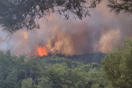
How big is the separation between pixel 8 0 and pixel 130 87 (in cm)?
1303

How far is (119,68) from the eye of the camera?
49.8 ft

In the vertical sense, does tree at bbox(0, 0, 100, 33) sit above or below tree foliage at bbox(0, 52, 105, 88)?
above

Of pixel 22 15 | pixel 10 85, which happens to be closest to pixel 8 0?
→ pixel 22 15

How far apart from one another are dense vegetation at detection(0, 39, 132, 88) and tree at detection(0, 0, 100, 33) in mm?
11510

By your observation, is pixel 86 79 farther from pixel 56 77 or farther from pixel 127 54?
pixel 127 54

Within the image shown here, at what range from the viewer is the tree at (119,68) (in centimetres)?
1440

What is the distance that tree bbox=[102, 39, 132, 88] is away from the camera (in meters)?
14.4

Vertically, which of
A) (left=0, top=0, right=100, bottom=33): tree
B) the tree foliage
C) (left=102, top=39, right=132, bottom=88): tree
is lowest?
the tree foliage

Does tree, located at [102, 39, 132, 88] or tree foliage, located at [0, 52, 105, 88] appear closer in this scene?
tree, located at [102, 39, 132, 88]

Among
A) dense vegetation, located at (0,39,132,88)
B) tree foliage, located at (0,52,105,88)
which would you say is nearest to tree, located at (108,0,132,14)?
dense vegetation, located at (0,39,132,88)

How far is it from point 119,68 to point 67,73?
87.4ft

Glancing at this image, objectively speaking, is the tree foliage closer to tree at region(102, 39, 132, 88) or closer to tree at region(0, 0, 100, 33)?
tree at region(102, 39, 132, 88)

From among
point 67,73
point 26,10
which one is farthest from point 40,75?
point 26,10

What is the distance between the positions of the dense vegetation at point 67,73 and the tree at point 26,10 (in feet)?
37.8
